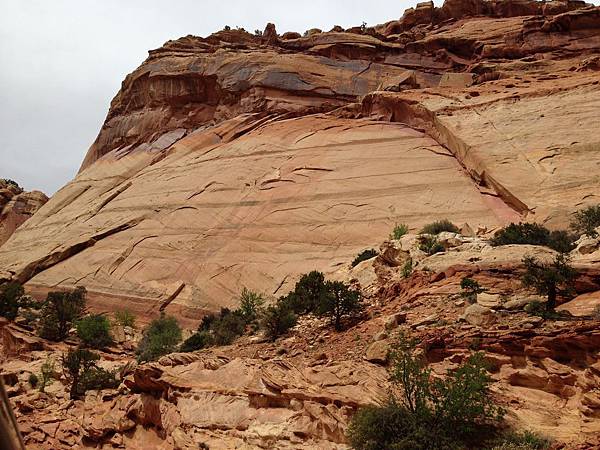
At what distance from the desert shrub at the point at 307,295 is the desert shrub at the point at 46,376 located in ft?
22.7

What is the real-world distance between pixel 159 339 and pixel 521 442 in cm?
1290

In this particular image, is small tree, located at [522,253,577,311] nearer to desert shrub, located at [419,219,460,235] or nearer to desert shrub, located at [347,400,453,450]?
desert shrub, located at [347,400,453,450]

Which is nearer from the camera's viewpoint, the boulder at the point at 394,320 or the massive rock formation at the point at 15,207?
the boulder at the point at 394,320

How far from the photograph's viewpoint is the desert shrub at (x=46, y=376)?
46.7 ft

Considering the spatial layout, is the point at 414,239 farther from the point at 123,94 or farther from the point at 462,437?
the point at 123,94

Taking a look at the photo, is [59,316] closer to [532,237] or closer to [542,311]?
[532,237]

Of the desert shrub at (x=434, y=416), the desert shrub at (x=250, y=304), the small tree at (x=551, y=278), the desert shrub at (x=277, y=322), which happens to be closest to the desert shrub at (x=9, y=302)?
the desert shrub at (x=250, y=304)

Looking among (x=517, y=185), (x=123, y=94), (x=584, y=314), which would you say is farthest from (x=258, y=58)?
(x=584, y=314)

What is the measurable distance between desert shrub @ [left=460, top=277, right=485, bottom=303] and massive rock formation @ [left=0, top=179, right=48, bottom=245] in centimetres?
4262

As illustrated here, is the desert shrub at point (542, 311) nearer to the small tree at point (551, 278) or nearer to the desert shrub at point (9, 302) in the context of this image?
the small tree at point (551, 278)

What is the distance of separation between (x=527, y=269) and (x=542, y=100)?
59.9 feet

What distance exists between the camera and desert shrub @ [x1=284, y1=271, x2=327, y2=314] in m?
16.0

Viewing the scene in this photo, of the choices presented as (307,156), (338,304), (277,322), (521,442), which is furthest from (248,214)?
(521,442)

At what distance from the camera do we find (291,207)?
26.1m
